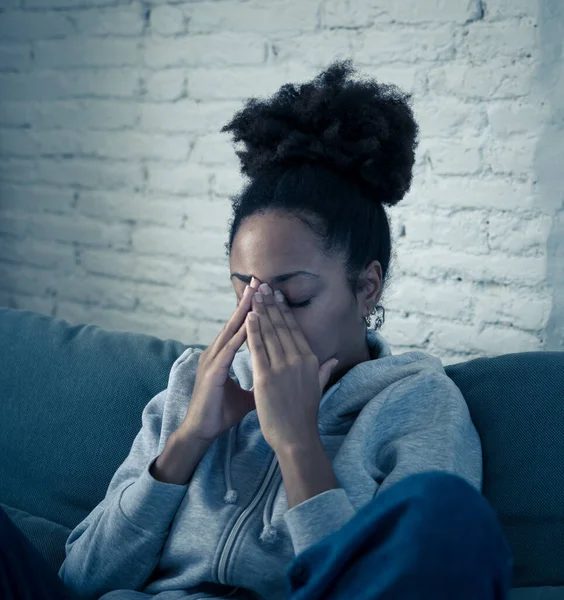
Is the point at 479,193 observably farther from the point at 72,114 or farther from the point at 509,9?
the point at 72,114

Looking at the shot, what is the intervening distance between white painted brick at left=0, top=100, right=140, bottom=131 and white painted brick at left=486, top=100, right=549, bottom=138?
97 cm

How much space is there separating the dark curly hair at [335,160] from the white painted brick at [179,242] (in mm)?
772

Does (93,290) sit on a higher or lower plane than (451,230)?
lower

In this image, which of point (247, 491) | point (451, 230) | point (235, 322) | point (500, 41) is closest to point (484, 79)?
point (500, 41)

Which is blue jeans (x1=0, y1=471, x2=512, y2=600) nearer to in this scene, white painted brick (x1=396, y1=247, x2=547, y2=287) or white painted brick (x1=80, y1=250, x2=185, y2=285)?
white painted brick (x1=396, y1=247, x2=547, y2=287)

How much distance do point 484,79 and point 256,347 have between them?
84cm

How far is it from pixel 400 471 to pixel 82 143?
5.13ft

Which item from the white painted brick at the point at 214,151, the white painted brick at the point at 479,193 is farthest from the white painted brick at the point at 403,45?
the white painted brick at the point at 214,151

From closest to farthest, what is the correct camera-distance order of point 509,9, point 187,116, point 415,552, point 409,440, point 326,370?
point 415,552 → point 409,440 → point 326,370 → point 509,9 → point 187,116

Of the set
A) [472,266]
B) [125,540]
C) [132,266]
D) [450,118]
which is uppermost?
[450,118]

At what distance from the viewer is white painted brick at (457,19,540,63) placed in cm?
147

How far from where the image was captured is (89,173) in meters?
2.15

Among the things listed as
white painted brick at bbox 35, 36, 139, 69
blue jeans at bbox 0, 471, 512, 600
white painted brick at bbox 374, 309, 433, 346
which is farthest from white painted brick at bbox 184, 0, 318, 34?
blue jeans at bbox 0, 471, 512, 600

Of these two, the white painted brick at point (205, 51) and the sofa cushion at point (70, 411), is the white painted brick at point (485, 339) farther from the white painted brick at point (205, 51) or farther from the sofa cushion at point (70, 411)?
the white painted brick at point (205, 51)
